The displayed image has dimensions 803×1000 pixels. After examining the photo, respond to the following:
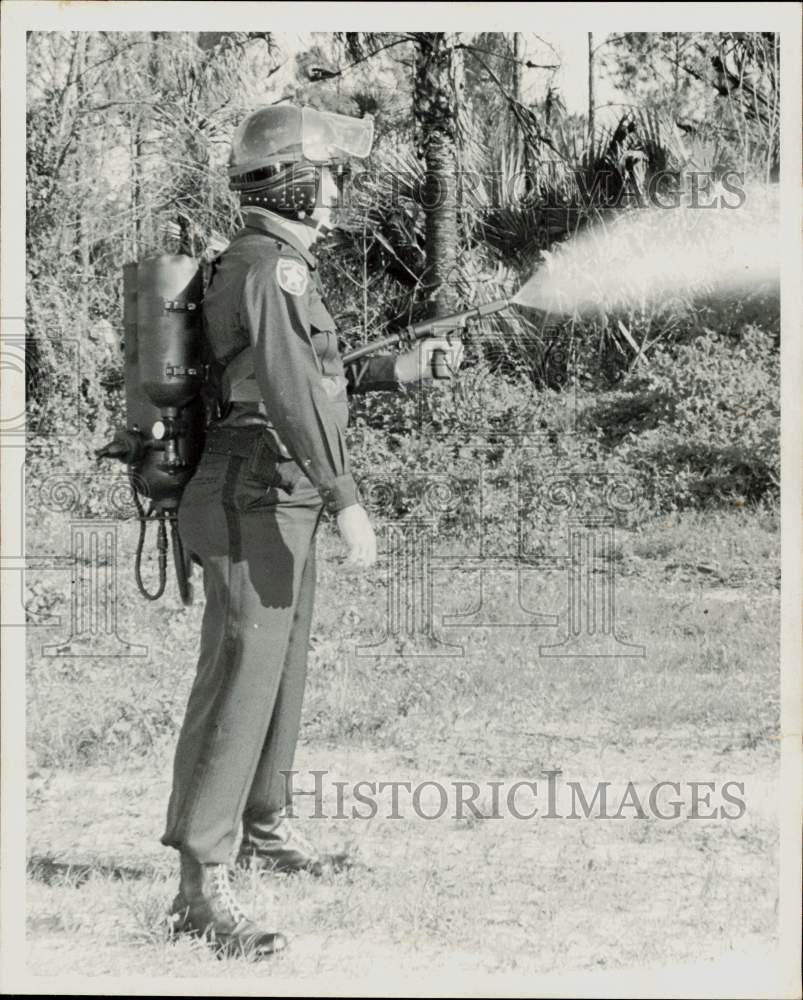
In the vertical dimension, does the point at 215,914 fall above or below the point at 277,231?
below

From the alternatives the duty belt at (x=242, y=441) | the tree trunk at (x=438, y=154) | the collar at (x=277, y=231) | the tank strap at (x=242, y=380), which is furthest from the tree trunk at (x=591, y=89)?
the duty belt at (x=242, y=441)

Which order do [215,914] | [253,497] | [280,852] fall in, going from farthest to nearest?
1. [280,852]
2. [215,914]
3. [253,497]

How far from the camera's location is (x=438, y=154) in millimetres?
5855

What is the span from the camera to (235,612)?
16.9 feet

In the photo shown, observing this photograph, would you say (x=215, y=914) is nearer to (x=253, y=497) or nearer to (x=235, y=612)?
(x=235, y=612)

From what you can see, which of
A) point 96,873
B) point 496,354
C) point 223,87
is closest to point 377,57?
point 223,87

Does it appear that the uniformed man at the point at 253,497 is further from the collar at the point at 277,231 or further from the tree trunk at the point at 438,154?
the tree trunk at the point at 438,154

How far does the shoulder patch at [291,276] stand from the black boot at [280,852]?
1.89 m

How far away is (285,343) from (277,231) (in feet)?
1.45

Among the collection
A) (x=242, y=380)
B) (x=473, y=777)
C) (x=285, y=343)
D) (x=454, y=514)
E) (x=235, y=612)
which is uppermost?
(x=285, y=343)

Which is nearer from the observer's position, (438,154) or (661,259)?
(438,154)

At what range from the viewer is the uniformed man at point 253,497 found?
505 centimetres

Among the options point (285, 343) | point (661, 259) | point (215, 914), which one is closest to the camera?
point (285, 343)

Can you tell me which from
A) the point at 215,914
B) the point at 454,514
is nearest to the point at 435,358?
the point at 454,514
